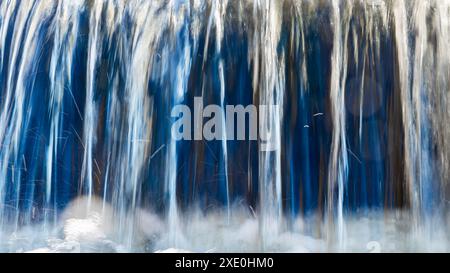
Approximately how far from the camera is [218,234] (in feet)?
7.64

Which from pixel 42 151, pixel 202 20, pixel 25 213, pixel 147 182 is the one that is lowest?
pixel 25 213

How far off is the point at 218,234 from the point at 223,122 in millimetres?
581

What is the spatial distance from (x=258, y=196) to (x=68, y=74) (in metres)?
1.20

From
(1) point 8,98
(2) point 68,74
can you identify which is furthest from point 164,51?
(1) point 8,98

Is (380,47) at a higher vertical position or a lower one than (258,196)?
higher

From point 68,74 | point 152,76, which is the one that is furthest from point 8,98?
point 152,76

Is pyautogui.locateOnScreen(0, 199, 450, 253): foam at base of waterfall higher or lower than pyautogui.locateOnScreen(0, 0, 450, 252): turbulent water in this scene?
lower

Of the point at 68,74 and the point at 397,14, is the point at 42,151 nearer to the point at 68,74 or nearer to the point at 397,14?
the point at 68,74

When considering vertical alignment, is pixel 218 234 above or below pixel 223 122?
below

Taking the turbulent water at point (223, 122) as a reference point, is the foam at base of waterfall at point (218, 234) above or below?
below

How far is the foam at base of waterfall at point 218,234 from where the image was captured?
233 cm

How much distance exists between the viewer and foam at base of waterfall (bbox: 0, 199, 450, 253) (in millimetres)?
2330

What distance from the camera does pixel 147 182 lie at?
2.37m
